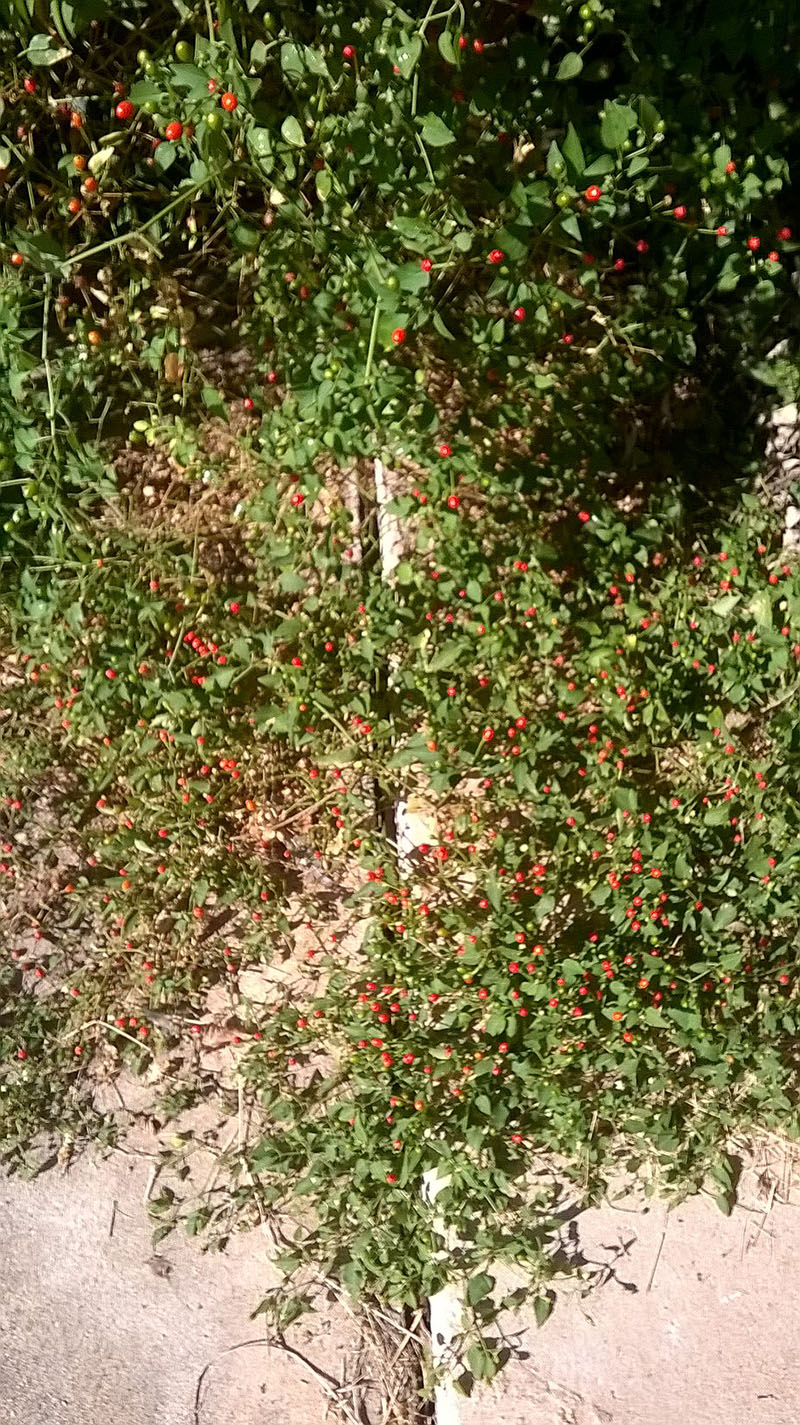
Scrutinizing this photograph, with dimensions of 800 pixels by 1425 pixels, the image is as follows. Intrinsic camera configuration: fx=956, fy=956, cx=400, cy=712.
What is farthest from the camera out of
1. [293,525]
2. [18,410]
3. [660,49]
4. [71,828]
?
[71,828]

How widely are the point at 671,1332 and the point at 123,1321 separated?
133 cm

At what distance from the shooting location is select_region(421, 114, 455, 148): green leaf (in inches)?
65.8

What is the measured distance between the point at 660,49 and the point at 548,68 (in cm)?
22

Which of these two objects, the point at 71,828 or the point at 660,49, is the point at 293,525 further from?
the point at 660,49

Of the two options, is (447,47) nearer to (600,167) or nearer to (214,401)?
(600,167)

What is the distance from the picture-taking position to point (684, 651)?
2127 mm

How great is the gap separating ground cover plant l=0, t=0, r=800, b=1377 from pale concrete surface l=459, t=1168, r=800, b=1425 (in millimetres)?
126

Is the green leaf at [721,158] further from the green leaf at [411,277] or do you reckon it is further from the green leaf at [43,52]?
the green leaf at [43,52]

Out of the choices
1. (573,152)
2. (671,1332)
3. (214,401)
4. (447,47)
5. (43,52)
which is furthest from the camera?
(671,1332)

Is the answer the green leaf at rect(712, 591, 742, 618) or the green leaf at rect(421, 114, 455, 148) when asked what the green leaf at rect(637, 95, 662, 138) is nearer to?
the green leaf at rect(421, 114, 455, 148)

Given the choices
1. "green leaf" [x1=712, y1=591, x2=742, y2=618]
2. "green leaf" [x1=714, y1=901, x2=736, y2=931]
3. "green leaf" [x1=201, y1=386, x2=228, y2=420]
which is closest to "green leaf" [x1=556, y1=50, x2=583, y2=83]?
"green leaf" [x1=201, y1=386, x2=228, y2=420]

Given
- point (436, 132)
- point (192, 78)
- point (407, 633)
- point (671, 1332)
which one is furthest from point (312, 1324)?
point (192, 78)

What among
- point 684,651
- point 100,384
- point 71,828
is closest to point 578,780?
point 684,651

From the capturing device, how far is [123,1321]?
2354mm
